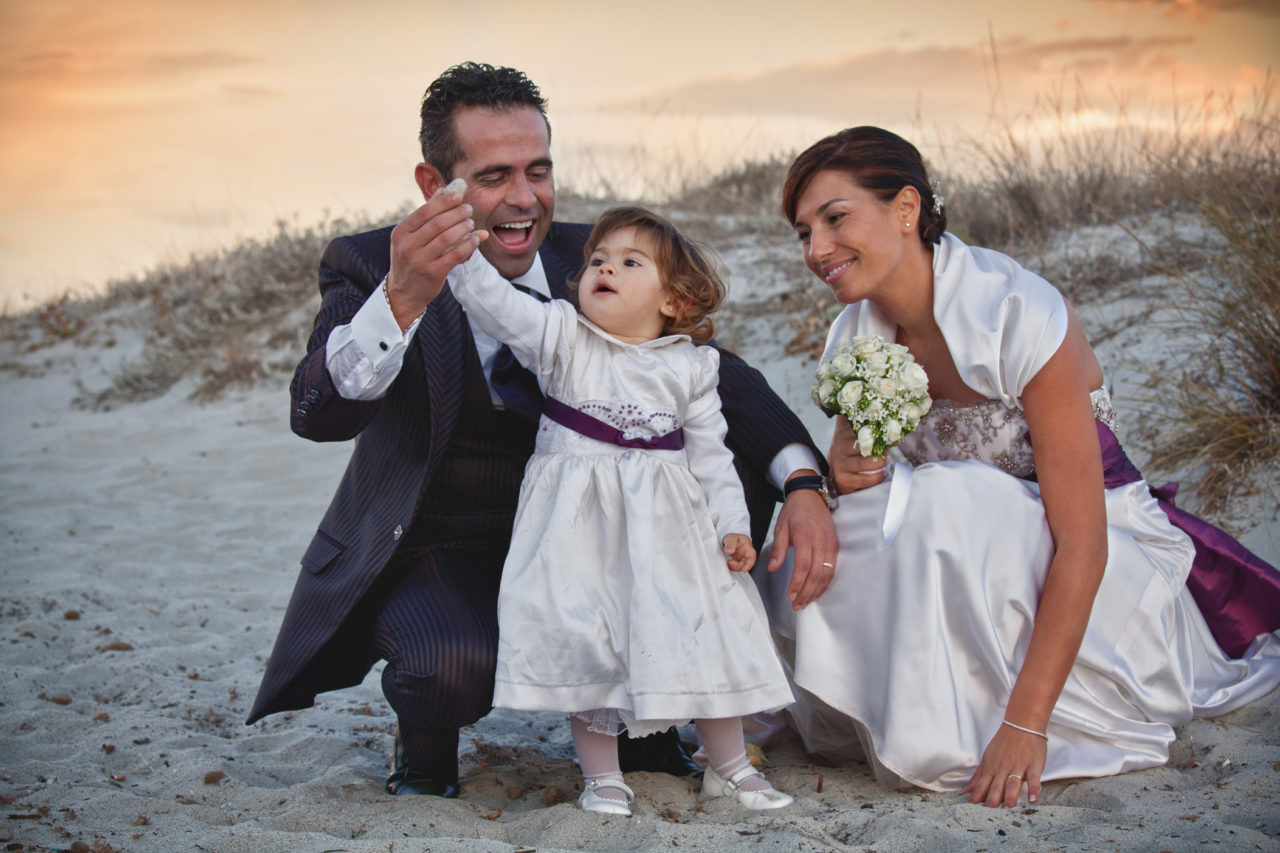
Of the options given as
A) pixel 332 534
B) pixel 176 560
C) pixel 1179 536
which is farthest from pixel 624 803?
pixel 176 560

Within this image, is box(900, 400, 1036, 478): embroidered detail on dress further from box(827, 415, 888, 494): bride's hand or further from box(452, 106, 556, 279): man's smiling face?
box(452, 106, 556, 279): man's smiling face

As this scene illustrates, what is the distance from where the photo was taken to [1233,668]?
3473mm

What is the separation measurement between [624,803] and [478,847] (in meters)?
0.47

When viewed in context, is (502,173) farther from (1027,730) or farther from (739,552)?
(1027,730)

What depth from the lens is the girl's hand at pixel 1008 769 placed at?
2.85m

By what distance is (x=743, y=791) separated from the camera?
2973 mm

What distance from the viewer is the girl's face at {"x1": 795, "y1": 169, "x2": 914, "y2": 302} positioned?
10.6 feet

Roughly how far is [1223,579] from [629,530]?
194 centimetres

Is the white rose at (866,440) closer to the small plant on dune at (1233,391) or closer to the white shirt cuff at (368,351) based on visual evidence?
the white shirt cuff at (368,351)

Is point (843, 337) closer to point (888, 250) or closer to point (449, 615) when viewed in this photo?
point (888, 250)

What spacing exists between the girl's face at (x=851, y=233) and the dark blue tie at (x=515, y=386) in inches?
36.7

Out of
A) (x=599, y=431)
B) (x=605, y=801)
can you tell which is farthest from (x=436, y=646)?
(x=599, y=431)

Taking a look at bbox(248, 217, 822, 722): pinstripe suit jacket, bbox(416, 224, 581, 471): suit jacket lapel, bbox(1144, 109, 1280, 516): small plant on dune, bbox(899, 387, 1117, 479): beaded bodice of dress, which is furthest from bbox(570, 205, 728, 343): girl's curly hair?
bbox(1144, 109, 1280, 516): small plant on dune

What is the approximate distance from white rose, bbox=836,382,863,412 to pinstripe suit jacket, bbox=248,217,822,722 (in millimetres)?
414
